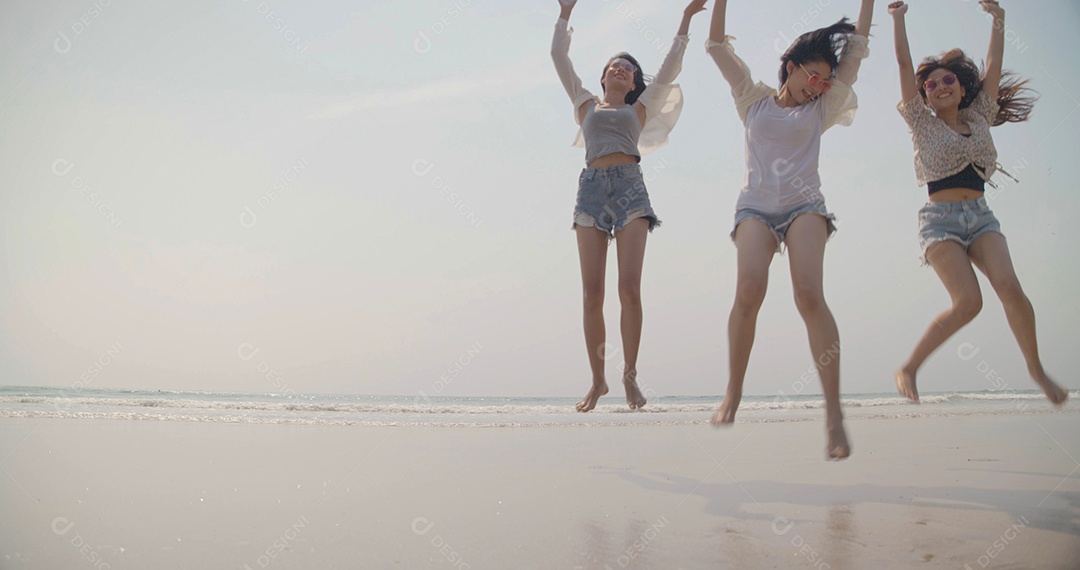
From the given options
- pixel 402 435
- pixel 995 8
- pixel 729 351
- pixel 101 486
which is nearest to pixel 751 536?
pixel 729 351

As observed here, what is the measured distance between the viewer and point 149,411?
32.4 feet

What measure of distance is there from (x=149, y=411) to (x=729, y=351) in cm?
878

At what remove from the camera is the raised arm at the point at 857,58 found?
3688 millimetres

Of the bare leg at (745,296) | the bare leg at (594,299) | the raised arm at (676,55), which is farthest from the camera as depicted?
the bare leg at (594,299)

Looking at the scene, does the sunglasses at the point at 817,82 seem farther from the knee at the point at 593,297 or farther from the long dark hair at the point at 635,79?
the knee at the point at 593,297

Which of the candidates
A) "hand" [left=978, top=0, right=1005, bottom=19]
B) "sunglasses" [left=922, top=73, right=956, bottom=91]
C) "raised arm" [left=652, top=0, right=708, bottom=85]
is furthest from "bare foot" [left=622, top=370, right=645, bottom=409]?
"hand" [left=978, top=0, right=1005, bottom=19]

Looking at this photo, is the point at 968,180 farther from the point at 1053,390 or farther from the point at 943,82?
the point at 1053,390

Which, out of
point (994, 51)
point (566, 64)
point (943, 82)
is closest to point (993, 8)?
point (994, 51)

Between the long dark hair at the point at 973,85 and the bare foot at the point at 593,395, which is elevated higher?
the long dark hair at the point at 973,85

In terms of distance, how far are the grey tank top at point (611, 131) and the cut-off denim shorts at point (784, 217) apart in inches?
38.7

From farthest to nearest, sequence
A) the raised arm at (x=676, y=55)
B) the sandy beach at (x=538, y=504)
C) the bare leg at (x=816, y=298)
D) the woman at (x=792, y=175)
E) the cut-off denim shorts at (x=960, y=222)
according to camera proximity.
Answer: the raised arm at (x=676, y=55)
the cut-off denim shorts at (x=960, y=222)
the woman at (x=792, y=175)
the bare leg at (x=816, y=298)
the sandy beach at (x=538, y=504)

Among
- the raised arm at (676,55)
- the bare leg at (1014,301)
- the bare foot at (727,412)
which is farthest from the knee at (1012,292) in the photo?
the raised arm at (676,55)

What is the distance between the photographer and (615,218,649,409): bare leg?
4266 millimetres

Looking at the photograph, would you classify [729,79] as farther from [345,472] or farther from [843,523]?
[345,472]
